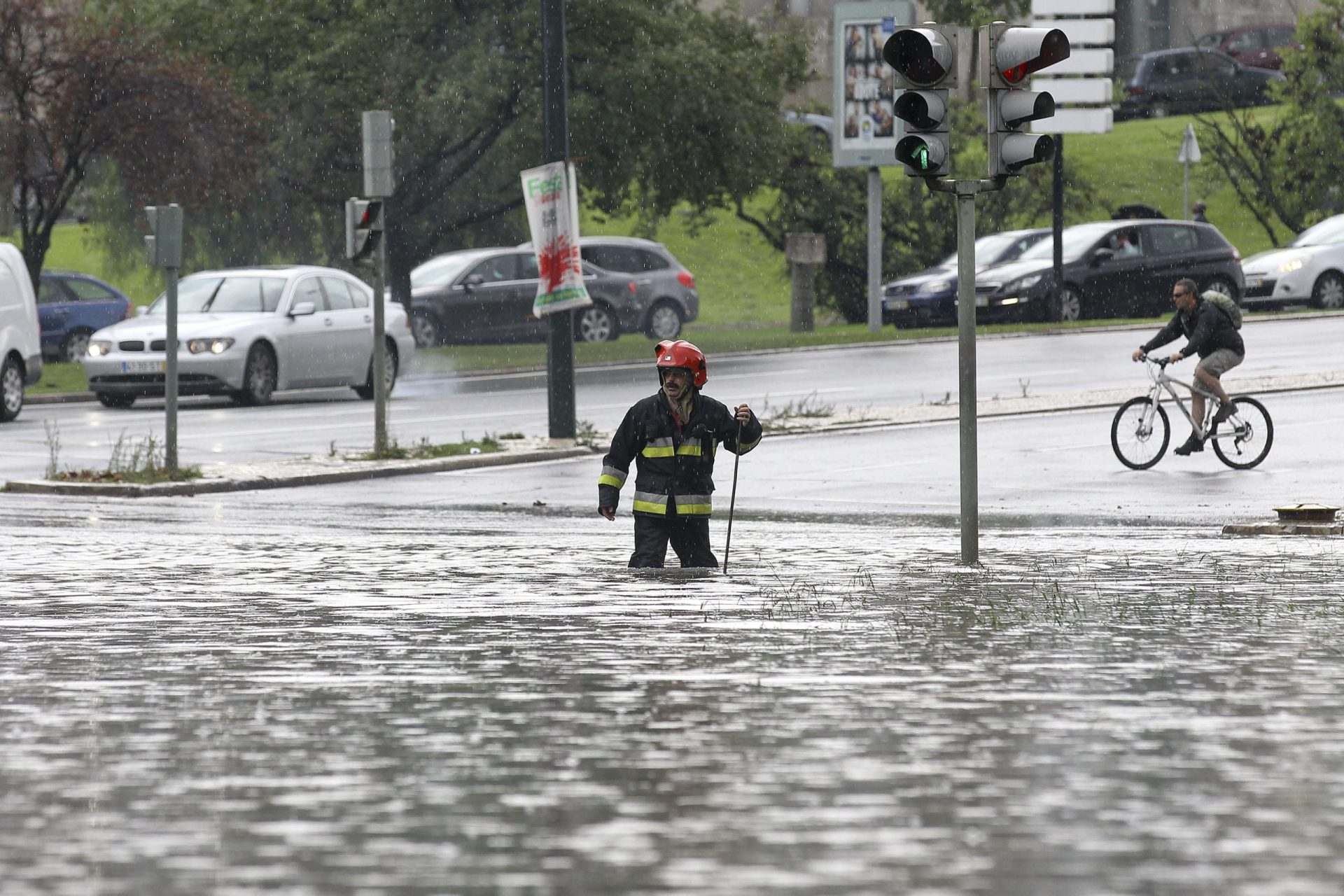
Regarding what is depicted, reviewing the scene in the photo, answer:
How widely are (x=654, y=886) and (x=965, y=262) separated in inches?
329

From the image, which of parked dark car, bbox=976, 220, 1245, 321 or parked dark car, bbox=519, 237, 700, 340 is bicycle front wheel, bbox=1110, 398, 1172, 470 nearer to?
parked dark car, bbox=976, 220, 1245, 321

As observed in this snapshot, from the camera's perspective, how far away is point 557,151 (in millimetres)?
23922

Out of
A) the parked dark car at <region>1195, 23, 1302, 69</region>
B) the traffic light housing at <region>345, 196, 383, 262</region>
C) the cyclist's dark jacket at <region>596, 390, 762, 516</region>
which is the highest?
the parked dark car at <region>1195, 23, 1302, 69</region>

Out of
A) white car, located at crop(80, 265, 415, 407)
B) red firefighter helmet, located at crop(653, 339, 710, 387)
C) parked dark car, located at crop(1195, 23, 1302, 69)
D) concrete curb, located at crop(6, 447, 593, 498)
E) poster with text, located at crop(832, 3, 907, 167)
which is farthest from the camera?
parked dark car, located at crop(1195, 23, 1302, 69)

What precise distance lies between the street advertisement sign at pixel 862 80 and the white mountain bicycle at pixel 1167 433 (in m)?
20.4

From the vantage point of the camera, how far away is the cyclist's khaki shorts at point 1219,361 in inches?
856

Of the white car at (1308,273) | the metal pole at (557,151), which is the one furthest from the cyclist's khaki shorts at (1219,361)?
the white car at (1308,273)

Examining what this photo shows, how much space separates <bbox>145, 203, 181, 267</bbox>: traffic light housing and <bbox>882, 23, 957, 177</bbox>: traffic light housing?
8.47 meters

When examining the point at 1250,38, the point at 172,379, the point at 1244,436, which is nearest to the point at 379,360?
the point at 172,379

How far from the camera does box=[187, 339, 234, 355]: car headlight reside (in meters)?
29.1

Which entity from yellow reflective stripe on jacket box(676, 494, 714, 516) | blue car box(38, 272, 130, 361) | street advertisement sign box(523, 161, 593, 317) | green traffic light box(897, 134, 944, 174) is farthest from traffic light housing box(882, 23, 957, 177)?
blue car box(38, 272, 130, 361)

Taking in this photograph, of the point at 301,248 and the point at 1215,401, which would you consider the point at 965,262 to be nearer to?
the point at 1215,401

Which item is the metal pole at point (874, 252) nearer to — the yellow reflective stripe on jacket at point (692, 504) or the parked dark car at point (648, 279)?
the parked dark car at point (648, 279)

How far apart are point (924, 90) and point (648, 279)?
26.7 m
